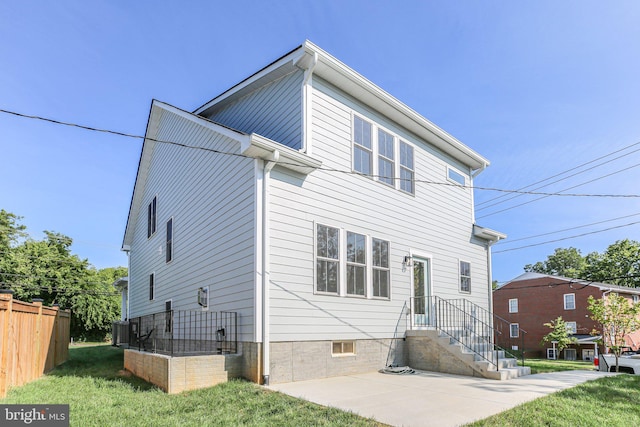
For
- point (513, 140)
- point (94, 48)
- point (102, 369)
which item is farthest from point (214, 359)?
point (513, 140)

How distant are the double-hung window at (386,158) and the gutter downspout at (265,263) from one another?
11.9 ft

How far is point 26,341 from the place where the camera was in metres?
8.80

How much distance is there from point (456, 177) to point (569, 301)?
26769 mm

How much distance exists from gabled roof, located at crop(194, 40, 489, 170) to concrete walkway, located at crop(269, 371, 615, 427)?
6.23 m

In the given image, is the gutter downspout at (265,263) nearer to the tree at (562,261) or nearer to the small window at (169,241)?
the small window at (169,241)

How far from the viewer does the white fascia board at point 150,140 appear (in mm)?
9386

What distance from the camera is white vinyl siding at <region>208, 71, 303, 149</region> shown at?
31.6 ft

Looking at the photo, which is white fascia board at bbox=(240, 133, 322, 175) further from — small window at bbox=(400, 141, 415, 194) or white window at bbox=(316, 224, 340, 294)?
small window at bbox=(400, 141, 415, 194)

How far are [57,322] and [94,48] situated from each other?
7.10 metres

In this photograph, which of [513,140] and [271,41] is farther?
[513,140]

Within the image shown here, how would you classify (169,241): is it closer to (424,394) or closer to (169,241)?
(169,241)

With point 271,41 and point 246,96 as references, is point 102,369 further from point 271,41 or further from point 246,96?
point 271,41

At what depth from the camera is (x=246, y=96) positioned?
11.7 metres

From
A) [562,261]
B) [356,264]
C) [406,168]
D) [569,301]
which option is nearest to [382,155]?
[406,168]
